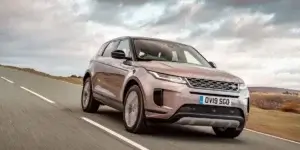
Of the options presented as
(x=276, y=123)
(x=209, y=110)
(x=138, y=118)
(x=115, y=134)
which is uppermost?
(x=209, y=110)

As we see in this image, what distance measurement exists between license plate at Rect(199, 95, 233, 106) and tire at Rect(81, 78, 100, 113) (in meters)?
4.05

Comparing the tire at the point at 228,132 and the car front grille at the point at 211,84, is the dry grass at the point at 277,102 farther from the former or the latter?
the car front grille at the point at 211,84

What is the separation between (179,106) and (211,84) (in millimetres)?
672

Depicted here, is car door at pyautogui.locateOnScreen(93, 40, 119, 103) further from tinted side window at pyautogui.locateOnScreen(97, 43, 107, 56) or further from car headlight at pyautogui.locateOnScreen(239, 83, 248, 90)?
car headlight at pyautogui.locateOnScreen(239, 83, 248, 90)

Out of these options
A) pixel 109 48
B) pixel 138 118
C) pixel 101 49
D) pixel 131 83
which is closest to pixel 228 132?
pixel 138 118

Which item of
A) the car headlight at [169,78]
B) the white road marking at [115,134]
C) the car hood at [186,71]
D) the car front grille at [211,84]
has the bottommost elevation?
the white road marking at [115,134]

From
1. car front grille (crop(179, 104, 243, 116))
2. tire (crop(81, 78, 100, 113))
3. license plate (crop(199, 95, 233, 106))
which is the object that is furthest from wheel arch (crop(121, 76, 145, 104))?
tire (crop(81, 78, 100, 113))

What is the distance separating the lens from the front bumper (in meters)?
7.80

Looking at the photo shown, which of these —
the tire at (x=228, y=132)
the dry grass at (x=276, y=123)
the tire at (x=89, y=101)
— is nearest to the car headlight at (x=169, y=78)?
the tire at (x=228, y=132)

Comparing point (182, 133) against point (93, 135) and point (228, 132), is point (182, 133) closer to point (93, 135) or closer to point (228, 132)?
point (228, 132)

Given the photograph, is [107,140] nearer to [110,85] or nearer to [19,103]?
[110,85]

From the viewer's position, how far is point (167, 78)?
26.1ft

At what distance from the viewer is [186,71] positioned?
8.07 metres

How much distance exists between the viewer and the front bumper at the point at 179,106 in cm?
780
